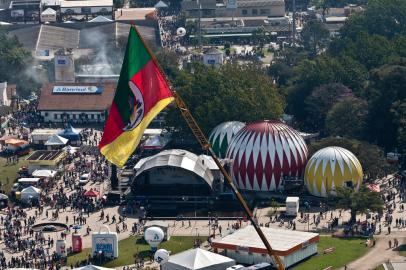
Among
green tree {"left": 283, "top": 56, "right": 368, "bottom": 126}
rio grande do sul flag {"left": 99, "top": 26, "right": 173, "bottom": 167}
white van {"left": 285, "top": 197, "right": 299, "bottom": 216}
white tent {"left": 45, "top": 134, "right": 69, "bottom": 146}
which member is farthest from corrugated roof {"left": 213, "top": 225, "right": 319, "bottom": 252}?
green tree {"left": 283, "top": 56, "right": 368, "bottom": 126}

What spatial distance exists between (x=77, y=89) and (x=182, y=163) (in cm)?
4566

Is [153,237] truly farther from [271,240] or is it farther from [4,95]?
[4,95]

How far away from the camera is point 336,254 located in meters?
104

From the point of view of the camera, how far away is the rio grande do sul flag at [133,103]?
6231 centimetres

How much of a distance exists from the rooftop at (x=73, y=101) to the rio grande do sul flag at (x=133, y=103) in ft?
317

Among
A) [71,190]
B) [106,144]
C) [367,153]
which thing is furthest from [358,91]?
[106,144]

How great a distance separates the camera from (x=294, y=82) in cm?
16450

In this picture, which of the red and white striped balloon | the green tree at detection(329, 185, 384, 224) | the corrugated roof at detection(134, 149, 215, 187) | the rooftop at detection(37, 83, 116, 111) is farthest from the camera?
the rooftop at detection(37, 83, 116, 111)

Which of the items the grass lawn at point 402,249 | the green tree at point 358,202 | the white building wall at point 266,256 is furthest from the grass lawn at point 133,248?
the grass lawn at point 402,249

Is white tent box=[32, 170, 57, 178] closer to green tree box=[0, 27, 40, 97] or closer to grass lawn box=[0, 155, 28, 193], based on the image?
grass lawn box=[0, 155, 28, 193]

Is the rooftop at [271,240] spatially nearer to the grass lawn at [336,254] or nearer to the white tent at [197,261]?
the grass lawn at [336,254]

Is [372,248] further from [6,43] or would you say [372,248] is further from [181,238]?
[6,43]

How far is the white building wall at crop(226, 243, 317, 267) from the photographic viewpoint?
332ft

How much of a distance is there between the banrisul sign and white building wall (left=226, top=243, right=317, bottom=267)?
64550 mm
